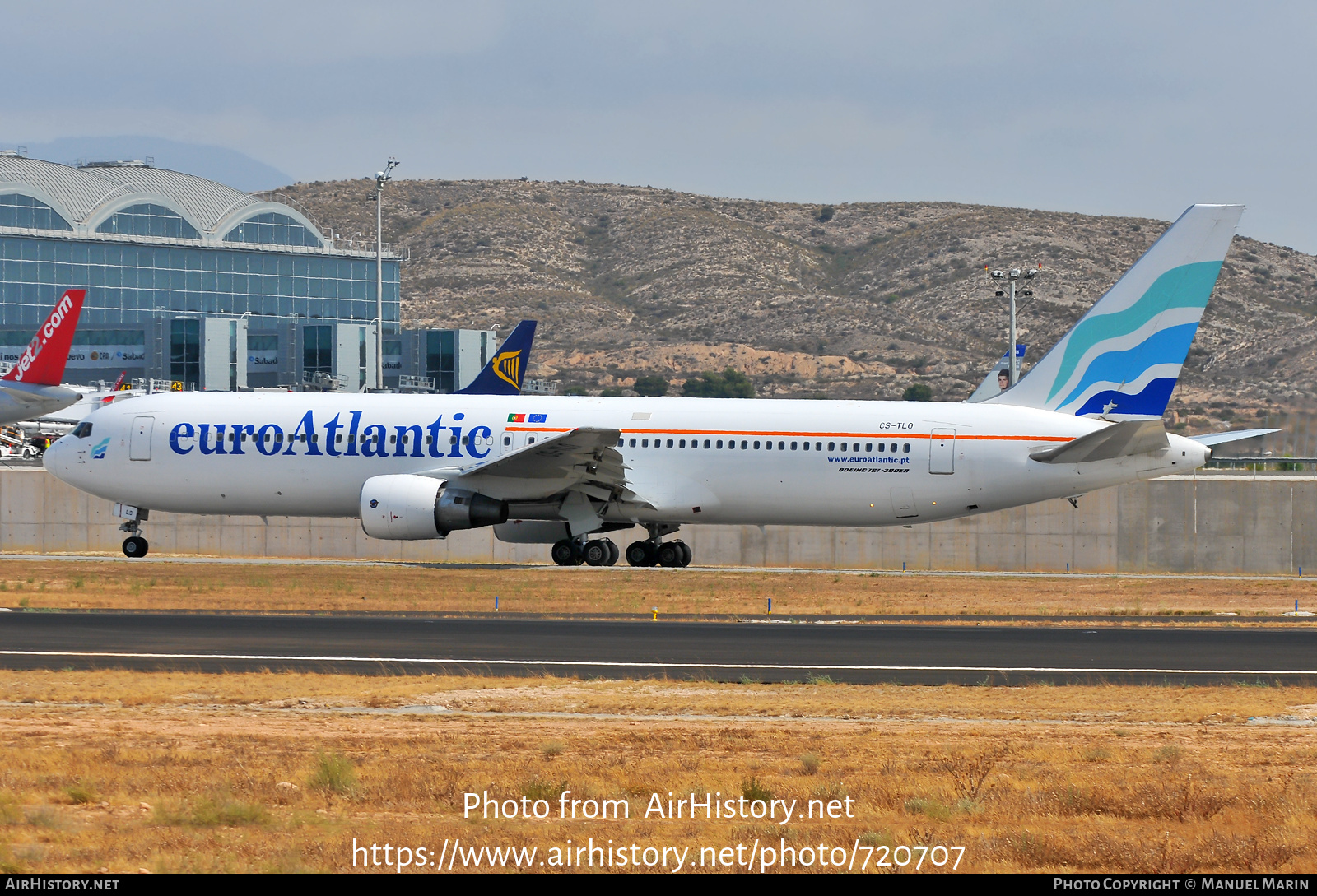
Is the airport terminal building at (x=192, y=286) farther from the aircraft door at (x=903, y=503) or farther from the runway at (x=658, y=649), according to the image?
the runway at (x=658, y=649)

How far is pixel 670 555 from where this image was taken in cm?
3997

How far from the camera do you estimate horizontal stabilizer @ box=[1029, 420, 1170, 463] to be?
34.9 meters

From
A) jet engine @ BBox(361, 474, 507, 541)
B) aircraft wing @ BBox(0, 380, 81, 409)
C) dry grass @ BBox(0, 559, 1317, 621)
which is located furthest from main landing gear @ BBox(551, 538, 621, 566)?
aircraft wing @ BBox(0, 380, 81, 409)

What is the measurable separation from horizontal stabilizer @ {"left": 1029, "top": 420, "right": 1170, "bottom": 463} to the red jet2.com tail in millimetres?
40942

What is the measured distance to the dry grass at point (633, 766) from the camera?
1064 cm

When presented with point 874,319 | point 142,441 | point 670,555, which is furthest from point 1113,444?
point 874,319

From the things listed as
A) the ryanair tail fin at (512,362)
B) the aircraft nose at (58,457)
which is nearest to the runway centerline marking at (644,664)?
the aircraft nose at (58,457)

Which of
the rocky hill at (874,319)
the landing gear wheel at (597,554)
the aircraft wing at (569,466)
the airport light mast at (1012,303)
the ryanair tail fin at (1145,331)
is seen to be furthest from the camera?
the rocky hill at (874,319)

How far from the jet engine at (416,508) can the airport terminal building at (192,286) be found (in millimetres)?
52441

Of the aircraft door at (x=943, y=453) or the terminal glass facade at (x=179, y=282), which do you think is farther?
the terminal glass facade at (x=179, y=282)

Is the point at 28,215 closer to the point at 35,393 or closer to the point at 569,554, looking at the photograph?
the point at 35,393

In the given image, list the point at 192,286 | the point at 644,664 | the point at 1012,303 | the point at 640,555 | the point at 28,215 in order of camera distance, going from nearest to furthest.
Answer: the point at 644,664, the point at 640,555, the point at 1012,303, the point at 28,215, the point at 192,286

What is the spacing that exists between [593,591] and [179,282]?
97.7m
